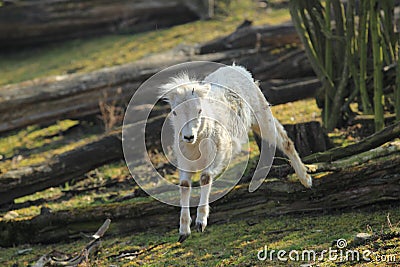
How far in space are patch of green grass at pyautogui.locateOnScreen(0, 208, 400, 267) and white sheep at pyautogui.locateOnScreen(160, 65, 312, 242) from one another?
343mm

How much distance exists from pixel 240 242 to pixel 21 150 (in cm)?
597

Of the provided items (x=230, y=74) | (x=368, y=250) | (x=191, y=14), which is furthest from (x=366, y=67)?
(x=191, y=14)

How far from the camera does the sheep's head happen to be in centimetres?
509

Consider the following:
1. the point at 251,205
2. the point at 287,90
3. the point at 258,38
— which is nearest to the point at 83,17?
the point at 258,38

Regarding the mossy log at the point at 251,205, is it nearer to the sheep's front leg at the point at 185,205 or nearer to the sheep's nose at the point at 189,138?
the sheep's front leg at the point at 185,205

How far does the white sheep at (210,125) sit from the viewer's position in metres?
5.23

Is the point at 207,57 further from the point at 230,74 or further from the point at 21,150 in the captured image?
the point at 230,74

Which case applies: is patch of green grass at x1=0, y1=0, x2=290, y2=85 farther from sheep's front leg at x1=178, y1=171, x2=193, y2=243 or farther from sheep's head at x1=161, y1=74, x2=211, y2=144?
sheep's head at x1=161, y1=74, x2=211, y2=144

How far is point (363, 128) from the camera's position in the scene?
826cm

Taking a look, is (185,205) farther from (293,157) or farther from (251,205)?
(293,157)

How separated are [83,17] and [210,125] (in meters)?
11.3

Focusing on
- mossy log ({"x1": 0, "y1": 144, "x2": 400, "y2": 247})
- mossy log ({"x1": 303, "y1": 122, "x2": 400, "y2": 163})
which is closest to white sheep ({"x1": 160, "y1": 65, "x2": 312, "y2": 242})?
mossy log ({"x1": 0, "y1": 144, "x2": 400, "y2": 247})

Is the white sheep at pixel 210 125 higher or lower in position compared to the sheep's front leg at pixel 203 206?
higher

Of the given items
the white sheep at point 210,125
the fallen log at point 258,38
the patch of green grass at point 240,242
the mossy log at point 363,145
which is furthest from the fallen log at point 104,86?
the patch of green grass at point 240,242
